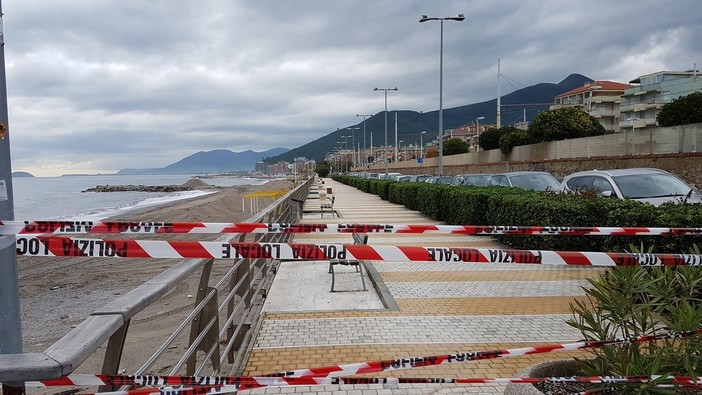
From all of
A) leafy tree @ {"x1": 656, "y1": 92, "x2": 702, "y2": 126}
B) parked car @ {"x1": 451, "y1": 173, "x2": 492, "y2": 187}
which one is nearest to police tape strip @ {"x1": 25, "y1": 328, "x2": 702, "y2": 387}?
parked car @ {"x1": 451, "y1": 173, "x2": 492, "y2": 187}

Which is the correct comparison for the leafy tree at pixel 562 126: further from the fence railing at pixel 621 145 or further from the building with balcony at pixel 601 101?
the building with balcony at pixel 601 101

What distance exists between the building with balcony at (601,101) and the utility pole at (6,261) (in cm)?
8785

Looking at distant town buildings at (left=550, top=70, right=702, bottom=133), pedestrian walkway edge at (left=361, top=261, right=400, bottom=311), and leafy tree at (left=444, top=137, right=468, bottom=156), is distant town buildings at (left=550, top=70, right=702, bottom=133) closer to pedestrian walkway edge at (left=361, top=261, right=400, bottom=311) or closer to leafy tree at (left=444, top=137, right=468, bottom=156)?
leafy tree at (left=444, top=137, right=468, bottom=156)

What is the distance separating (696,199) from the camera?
9242mm

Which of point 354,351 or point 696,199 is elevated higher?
point 696,199

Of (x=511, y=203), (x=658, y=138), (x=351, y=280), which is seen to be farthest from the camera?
(x=658, y=138)

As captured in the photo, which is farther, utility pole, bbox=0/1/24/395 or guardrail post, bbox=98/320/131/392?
utility pole, bbox=0/1/24/395

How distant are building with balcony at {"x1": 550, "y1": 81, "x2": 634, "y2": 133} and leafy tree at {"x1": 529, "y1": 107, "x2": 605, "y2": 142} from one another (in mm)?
48345

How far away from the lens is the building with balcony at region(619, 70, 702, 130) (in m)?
73.2

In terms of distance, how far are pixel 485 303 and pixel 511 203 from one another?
4.03 m

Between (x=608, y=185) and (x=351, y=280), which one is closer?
(x=351, y=280)

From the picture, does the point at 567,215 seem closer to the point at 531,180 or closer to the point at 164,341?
the point at 164,341

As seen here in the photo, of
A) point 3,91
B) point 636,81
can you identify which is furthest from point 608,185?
point 636,81

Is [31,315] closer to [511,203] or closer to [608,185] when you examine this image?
[511,203]
